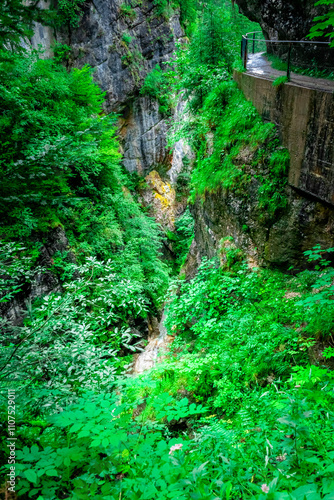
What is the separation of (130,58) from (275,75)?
1444cm

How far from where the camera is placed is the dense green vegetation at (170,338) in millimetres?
1939

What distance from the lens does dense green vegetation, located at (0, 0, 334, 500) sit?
194 centimetres

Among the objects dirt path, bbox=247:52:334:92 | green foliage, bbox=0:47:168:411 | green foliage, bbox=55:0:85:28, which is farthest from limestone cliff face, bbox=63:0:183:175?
dirt path, bbox=247:52:334:92

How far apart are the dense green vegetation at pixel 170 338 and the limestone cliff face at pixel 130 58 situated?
24.3ft

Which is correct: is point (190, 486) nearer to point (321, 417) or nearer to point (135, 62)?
point (321, 417)

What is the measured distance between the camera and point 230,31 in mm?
8930

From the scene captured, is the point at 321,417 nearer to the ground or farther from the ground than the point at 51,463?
nearer to the ground

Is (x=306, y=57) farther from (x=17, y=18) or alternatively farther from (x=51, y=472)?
(x=51, y=472)

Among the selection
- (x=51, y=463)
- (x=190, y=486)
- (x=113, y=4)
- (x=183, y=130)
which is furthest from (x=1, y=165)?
(x=113, y=4)

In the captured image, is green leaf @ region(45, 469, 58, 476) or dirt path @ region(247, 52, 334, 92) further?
dirt path @ region(247, 52, 334, 92)

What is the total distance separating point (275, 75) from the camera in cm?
699

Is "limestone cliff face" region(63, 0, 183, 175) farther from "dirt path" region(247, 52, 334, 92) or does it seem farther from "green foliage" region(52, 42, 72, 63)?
"dirt path" region(247, 52, 334, 92)

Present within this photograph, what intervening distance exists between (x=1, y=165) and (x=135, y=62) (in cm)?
1490

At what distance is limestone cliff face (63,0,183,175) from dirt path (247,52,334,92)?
1013 centimetres
